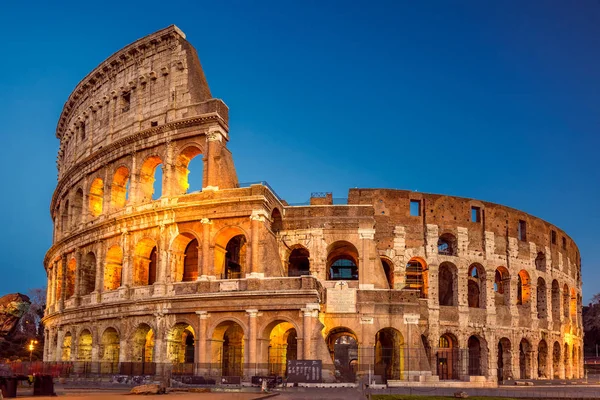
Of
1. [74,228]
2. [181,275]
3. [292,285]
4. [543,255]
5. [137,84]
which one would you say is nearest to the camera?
[292,285]

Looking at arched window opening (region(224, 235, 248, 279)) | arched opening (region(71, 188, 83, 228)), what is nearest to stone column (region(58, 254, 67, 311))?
arched opening (region(71, 188, 83, 228))

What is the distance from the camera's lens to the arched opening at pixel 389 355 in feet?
104

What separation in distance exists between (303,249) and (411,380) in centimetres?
979

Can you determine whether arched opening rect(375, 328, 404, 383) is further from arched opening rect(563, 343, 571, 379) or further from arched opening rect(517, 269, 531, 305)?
arched opening rect(563, 343, 571, 379)

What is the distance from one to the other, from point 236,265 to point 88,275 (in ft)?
26.8

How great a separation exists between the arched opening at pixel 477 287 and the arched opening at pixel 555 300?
5808 millimetres

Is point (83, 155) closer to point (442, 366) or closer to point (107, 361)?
point (107, 361)

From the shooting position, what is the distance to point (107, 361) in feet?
107

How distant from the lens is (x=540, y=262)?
43312 mm

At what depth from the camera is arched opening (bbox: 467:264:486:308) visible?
128 feet

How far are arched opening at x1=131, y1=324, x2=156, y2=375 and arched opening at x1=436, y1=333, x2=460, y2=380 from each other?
15.0 m

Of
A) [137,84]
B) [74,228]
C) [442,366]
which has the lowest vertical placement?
[442,366]

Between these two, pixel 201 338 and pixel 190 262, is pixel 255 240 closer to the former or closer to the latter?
pixel 201 338

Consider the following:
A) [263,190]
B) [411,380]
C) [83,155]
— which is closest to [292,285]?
[263,190]
